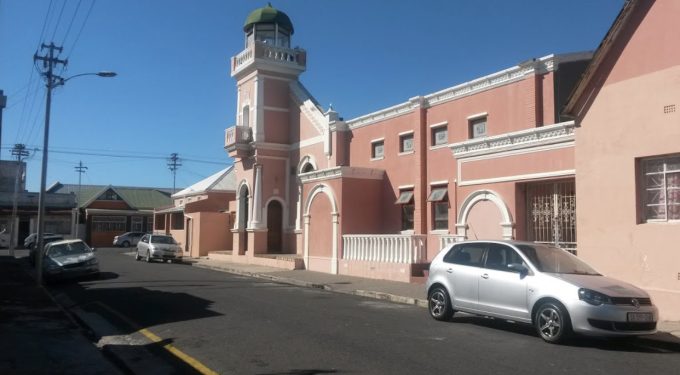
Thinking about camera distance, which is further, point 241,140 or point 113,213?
point 113,213

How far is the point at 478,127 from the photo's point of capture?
19969mm

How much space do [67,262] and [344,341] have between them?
585 inches

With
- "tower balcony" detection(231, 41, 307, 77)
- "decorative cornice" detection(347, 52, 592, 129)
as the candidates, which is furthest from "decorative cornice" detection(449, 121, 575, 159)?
"tower balcony" detection(231, 41, 307, 77)

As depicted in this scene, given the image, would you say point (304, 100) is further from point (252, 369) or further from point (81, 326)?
point (252, 369)

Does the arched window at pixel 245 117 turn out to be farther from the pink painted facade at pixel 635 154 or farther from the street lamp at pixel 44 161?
the pink painted facade at pixel 635 154

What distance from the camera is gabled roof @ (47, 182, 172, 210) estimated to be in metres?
67.1

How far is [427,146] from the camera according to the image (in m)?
22.1

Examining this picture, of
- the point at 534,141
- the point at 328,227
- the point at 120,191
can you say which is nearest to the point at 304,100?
the point at 328,227

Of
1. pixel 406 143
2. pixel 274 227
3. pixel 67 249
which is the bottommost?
pixel 67 249

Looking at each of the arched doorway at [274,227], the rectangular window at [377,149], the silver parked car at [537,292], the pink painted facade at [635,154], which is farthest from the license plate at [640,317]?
the arched doorway at [274,227]

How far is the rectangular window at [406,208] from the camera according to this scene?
22766mm

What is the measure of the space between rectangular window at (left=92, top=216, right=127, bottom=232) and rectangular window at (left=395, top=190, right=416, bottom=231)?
4668 cm

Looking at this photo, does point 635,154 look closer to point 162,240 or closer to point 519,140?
point 519,140

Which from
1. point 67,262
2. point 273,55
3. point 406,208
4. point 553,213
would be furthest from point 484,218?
point 273,55
